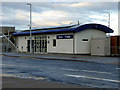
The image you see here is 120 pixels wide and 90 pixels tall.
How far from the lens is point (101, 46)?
32.0 metres

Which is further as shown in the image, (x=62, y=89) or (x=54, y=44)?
(x=54, y=44)

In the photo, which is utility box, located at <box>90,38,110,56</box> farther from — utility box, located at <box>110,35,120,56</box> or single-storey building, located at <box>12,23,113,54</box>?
single-storey building, located at <box>12,23,113,54</box>

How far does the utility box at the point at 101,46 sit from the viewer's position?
3172cm

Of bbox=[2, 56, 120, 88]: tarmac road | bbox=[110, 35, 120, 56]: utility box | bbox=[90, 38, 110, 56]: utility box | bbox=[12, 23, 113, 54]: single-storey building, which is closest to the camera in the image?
bbox=[2, 56, 120, 88]: tarmac road

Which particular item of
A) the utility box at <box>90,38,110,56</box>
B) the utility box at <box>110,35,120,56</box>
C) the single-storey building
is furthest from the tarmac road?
the single-storey building

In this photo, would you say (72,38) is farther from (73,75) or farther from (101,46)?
(73,75)

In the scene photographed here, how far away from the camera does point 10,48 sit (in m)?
50.7

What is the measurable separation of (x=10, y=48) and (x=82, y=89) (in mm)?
43042

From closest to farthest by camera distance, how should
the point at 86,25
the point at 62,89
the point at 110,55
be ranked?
the point at 62,89 < the point at 110,55 < the point at 86,25

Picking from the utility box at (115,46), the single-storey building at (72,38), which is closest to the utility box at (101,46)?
the utility box at (115,46)

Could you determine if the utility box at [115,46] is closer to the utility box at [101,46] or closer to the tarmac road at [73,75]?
the utility box at [101,46]

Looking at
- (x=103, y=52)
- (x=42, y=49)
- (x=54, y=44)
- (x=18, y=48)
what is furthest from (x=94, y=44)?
(x=18, y=48)

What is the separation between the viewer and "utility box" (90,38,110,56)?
31.7m

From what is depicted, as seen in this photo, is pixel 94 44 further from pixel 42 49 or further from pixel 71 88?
pixel 71 88
